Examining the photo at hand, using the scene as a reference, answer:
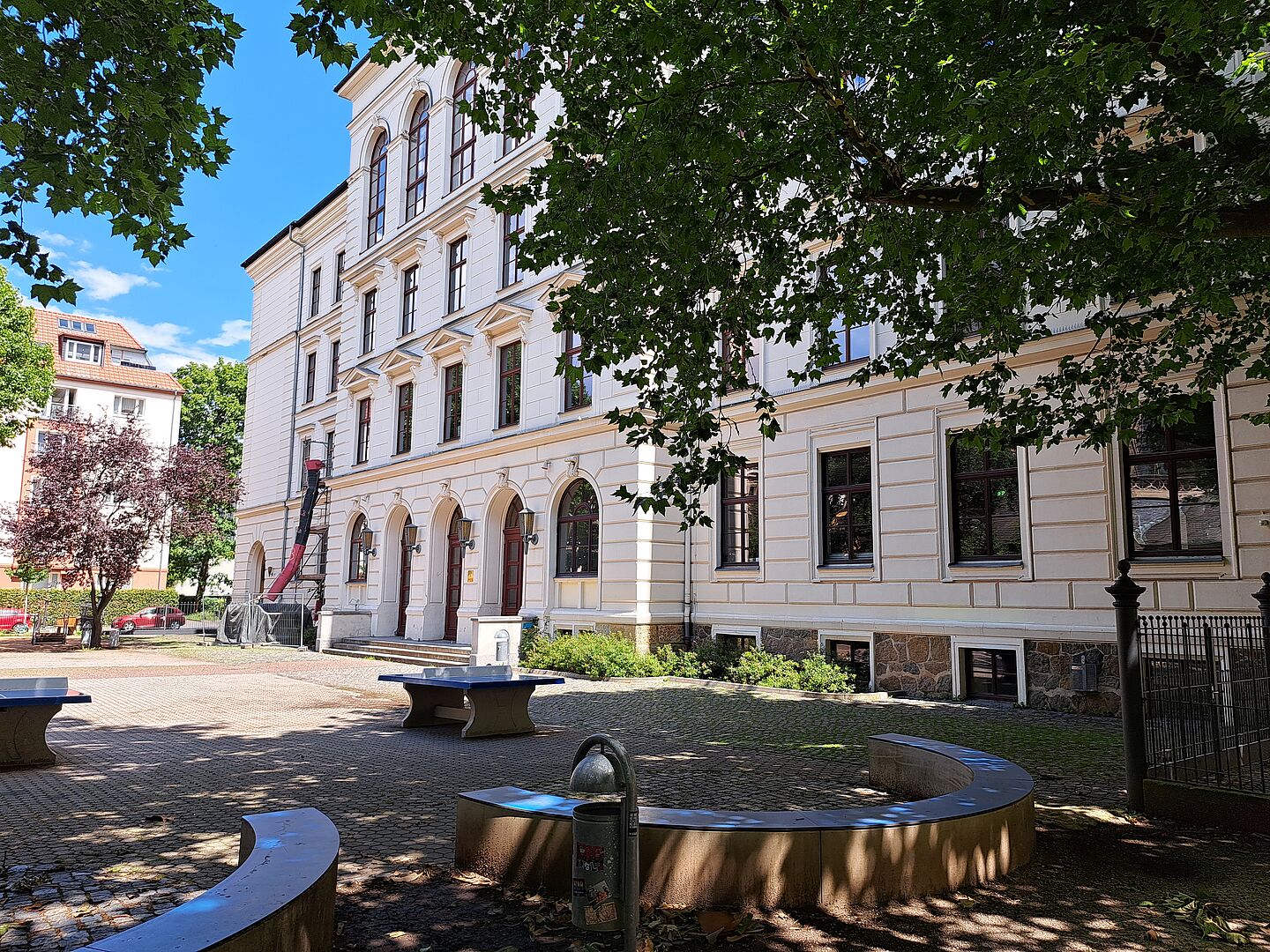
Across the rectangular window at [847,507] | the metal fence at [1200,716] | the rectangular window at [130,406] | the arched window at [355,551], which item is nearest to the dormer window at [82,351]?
the rectangular window at [130,406]

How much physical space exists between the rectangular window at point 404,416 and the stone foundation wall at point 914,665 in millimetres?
16626

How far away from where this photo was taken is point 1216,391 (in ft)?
39.0

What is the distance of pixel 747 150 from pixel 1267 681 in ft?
20.0

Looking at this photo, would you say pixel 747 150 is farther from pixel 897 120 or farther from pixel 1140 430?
pixel 1140 430

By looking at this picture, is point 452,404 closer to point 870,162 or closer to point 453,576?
point 453,576

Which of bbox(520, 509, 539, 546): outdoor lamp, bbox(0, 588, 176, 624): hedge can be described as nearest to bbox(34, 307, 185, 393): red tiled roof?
bbox(0, 588, 176, 624): hedge

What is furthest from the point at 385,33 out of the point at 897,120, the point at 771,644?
the point at 771,644

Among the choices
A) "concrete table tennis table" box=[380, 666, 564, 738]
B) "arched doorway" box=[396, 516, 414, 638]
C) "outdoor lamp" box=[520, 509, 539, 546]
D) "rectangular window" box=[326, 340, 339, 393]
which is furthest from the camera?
"rectangular window" box=[326, 340, 339, 393]

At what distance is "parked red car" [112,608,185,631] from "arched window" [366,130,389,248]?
53.6 feet

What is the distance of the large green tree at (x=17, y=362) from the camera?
94.9 ft

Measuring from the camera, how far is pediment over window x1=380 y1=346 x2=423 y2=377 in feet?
84.9

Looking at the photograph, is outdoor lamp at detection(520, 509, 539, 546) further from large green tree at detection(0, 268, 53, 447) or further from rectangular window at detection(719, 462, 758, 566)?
large green tree at detection(0, 268, 53, 447)

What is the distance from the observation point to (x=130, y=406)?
54562mm

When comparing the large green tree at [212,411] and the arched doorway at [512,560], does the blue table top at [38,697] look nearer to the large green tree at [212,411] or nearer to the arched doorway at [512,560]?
the arched doorway at [512,560]
